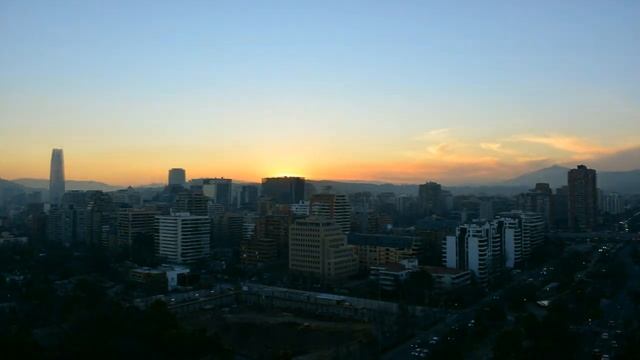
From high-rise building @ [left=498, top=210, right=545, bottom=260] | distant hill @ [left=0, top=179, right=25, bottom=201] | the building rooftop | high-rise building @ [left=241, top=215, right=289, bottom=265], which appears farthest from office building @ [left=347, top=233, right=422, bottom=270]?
distant hill @ [left=0, top=179, right=25, bottom=201]

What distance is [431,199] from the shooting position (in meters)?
46.0

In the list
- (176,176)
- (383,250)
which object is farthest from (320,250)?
(176,176)

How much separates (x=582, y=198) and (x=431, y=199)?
13391 mm

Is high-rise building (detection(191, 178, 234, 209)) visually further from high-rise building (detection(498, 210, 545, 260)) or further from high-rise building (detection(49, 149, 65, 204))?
high-rise building (detection(498, 210, 545, 260))

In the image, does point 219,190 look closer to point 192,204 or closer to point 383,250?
point 192,204

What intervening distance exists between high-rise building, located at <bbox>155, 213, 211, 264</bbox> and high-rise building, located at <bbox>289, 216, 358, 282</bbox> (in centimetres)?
501

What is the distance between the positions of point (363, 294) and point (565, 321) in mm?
6622

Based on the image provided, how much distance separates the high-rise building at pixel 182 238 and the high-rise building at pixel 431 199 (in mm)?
24977

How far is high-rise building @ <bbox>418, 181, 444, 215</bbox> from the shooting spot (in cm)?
4542

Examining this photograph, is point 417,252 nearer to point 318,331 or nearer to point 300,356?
point 318,331

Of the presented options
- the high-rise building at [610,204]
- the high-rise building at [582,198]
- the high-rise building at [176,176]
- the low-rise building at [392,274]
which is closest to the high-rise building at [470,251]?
the low-rise building at [392,274]

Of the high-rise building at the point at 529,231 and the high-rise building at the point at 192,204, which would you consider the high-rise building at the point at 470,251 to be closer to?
the high-rise building at the point at 529,231

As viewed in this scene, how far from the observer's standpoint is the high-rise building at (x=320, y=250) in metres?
18.6

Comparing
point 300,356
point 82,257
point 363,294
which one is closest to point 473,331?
point 300,356
